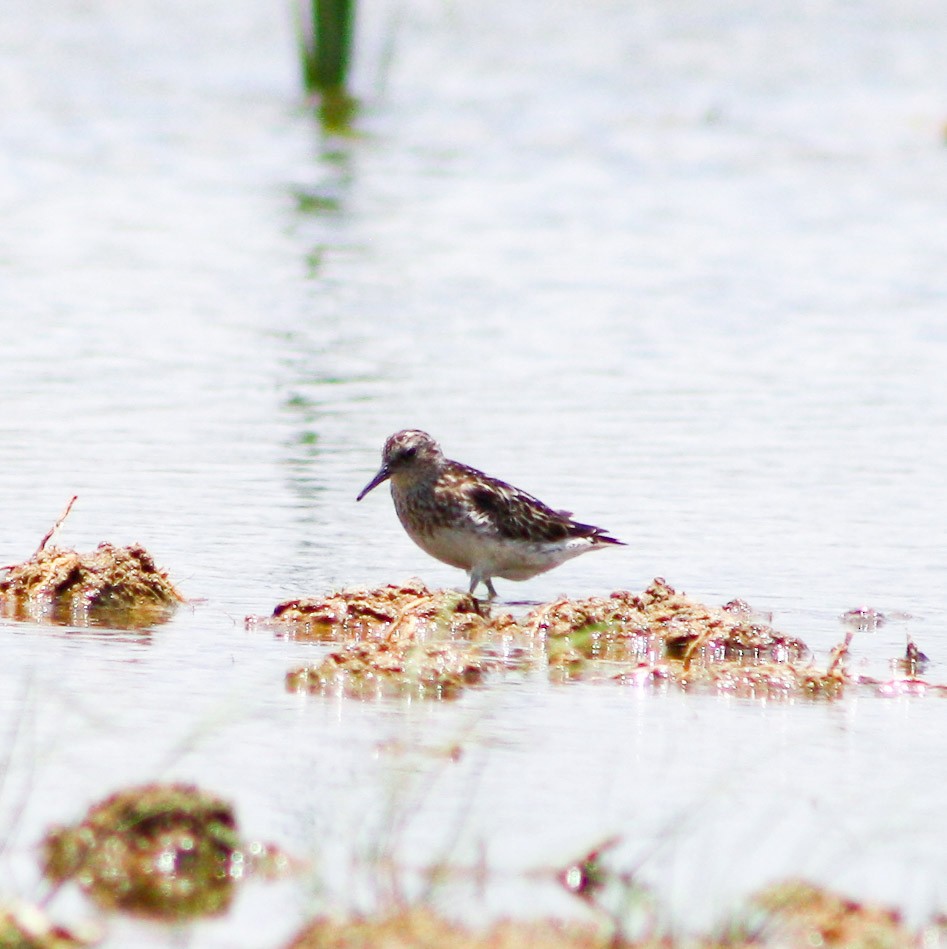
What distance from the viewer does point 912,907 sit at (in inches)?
199

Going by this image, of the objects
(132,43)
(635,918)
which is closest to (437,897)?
(635,918)

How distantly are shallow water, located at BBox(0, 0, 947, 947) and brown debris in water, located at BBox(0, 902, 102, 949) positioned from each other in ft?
0.80

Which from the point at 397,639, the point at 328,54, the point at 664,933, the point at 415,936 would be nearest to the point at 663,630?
the point at 397,639

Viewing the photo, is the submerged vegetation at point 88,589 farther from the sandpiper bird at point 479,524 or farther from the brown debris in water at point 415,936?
the brown debris in water at point 415,936

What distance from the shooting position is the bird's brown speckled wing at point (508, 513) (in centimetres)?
902

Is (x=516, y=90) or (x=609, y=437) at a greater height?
(x=516, y=90)

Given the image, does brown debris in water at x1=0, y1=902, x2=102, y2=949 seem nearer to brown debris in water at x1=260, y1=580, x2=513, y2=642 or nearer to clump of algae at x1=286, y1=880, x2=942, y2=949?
clump of algae at x1=286, y1=880, x2=942, y2=949

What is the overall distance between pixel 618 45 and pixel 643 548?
21.2m

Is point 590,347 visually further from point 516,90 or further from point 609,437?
point 516,90

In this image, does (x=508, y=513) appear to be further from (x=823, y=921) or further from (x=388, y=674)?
(x=823, y=921)

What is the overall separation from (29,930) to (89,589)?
3805 mm

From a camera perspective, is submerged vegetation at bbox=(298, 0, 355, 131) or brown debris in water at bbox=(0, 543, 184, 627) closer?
brown debris in water at bbox=(0, 543, 184, 627)

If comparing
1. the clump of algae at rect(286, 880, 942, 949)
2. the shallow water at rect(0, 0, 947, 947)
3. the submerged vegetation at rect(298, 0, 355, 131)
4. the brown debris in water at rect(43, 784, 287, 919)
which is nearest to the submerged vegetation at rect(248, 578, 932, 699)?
the shallow water at rect(0, 0, 947, 947)

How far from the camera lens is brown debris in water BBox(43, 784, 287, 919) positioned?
4.88 m
